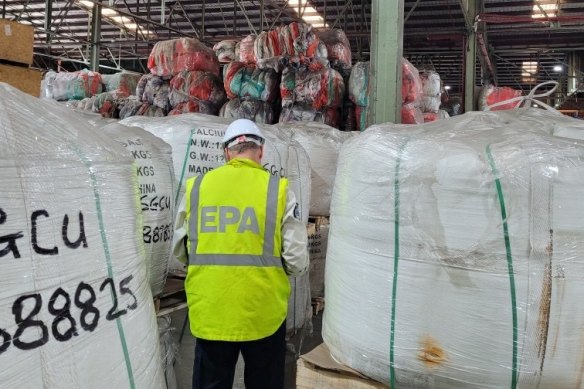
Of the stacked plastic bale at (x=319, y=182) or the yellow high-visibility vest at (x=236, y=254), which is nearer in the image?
the yellow high-visibility vest at (x=236, y=254)

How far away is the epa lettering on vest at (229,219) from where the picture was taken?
2057mm

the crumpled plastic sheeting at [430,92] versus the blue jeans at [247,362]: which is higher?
the crumpled plastic sheeting at [430,92]

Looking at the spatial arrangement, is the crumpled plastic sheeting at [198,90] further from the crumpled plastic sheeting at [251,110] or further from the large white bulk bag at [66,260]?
the large white bulk bag at [66,260]

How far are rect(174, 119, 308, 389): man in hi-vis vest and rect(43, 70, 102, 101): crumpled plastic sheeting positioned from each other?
20.8ft

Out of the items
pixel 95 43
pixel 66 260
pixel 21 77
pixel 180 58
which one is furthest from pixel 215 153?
pixel 95 43

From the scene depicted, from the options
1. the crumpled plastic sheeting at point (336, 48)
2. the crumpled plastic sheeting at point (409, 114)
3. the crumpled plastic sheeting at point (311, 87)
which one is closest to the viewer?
the crumpled plastic sheeting at point (311, 87)

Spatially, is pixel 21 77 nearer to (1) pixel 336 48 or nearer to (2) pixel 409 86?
(1) pixel 336 48

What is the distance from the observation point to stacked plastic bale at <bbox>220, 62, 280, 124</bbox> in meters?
5.10

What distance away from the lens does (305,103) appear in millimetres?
4910

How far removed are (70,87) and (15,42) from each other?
209 inches

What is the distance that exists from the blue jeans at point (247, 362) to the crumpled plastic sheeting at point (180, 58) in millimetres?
4011

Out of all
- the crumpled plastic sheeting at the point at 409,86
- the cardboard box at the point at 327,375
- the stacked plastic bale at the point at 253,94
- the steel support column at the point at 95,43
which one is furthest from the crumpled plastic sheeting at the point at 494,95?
the steel support column at the point at 95,43

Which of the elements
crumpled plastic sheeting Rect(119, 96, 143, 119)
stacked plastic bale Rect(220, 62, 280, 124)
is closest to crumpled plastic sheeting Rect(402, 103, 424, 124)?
stacked plastic bale Rect(220, 62, 280, 124)

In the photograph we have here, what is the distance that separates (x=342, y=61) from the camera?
5246mm
